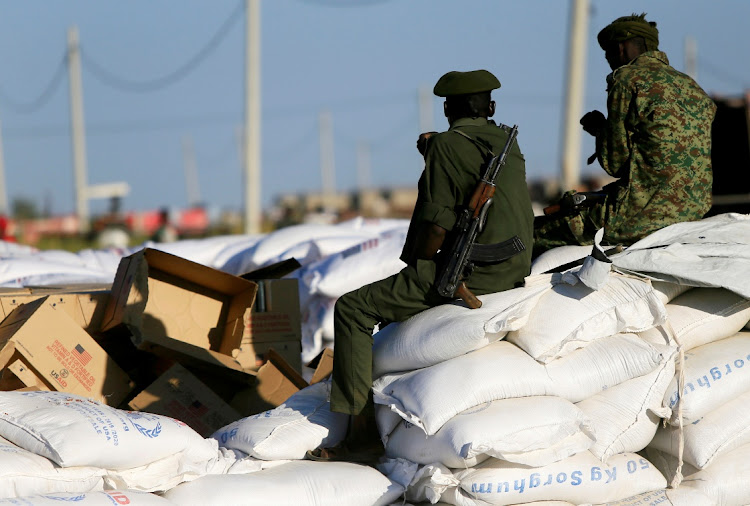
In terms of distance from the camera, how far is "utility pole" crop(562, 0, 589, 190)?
941 centimetres

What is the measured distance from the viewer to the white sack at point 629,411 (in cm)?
365

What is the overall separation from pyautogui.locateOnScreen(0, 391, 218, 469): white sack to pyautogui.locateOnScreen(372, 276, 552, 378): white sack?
0.75 meters

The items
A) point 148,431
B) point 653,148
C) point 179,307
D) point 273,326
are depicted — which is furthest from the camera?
point 273,326

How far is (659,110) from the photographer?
160 inches

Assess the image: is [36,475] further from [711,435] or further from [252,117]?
[252,117]

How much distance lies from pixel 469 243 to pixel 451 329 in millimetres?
310

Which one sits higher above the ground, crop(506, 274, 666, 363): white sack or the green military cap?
the green military cap

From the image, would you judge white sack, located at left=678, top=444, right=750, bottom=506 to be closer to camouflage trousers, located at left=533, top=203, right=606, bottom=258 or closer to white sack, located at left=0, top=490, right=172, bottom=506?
camouflage trousers, located at left=533, top=203, right=606, bottom=258

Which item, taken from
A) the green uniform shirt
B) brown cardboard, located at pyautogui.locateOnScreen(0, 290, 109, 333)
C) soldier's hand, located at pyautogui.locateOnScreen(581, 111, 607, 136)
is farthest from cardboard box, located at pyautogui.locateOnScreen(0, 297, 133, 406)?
soldier's hand, located at pyautogui.locateOnScreen(581, 111, 607, 136)

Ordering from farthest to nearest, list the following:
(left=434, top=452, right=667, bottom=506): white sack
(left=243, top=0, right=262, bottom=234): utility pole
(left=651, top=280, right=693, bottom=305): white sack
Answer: (left=243, top=0, right=262, bottom=234): utility pole
(left=651, top=280, right=693, bottom=305): white sack
(left=434, top=452, right=667, bottom=506): white sack

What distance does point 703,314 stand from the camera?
3957 mm

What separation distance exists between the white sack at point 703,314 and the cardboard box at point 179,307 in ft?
6.28

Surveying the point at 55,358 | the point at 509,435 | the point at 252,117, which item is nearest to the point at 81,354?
the point at 55,358

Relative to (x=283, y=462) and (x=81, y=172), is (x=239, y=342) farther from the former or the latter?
(x=81, y=172)
